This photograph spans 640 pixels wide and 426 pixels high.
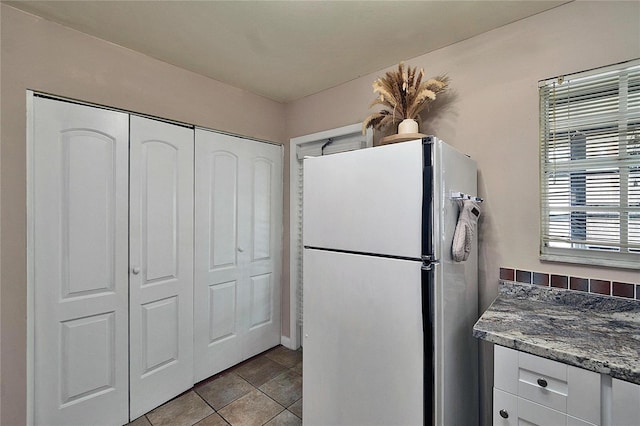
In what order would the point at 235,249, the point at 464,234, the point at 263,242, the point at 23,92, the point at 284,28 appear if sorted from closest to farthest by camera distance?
1. the point at 464,234
2. the point at 23,92
3. the point at 284,28
4. the point at 235,249
5. the point at 263,242

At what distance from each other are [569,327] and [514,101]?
116 cm

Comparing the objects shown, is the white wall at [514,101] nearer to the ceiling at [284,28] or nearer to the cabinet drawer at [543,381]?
the ceiling at [284,28]

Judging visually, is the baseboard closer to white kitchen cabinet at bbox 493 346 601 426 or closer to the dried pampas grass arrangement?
white kitchen cabinet at bbox 493 346 601 426

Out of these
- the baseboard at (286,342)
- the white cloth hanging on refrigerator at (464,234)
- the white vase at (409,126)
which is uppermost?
the white vase at (409,126)

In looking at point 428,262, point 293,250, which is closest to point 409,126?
point 428,262

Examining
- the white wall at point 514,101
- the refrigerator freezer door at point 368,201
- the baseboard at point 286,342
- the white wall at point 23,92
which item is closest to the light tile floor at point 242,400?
the baseboard at point 286,342

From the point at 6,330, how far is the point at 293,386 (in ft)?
5.74

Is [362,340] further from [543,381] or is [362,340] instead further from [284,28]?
[284,28]

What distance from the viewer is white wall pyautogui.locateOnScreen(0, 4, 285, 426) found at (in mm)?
1476

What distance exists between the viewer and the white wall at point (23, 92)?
1476 millimetres

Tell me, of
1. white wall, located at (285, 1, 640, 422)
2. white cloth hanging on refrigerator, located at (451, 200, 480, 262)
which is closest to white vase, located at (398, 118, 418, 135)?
white wall, located at (285, 1, 640, 422)

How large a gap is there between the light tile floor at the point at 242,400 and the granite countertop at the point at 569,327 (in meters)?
1.43

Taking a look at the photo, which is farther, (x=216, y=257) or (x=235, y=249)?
(x=235, y=249)

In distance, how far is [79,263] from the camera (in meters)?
1.68
